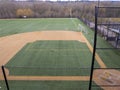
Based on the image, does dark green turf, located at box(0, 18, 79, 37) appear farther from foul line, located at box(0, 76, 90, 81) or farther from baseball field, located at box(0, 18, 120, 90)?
foul line, located at box(0, 76, 90, 81)

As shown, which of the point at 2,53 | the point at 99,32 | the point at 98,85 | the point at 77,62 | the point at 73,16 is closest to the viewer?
the point at 98,85

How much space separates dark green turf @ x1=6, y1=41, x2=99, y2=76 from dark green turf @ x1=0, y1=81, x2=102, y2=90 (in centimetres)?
118

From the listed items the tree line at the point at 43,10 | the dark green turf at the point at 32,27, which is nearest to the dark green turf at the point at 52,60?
the dark green turf at the point at 32,27

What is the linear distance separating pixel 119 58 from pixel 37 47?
8102mm

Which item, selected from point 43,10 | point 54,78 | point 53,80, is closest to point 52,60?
point 54,78

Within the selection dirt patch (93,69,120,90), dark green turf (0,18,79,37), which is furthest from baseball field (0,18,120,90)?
dark green turf (0,18,79,37)

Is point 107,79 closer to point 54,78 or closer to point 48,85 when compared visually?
point 54,78

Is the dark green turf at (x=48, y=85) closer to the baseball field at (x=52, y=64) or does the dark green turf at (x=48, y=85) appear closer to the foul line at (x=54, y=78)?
the baseball field at (x=52, y=64)

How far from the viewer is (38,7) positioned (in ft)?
206

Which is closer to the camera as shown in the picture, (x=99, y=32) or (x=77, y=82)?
(x=77, y=82)

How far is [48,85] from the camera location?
11.3 meters

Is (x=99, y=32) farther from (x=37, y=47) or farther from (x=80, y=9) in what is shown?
(x=80, y=9)

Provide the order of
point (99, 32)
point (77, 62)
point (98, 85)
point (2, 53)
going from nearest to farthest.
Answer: point (98, 85) < point (77, 62) < point (2, 53) < point (99, 32)

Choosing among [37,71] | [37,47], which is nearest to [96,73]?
[37,71]
